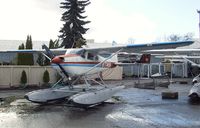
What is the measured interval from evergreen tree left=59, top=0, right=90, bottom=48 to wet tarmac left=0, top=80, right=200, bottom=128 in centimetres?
2172

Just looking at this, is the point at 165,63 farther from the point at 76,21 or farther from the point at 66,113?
the point at 66,113

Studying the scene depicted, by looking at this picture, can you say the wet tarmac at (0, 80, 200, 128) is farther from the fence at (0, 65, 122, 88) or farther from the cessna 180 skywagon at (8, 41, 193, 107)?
the fence at (0, 65, 122, 88)

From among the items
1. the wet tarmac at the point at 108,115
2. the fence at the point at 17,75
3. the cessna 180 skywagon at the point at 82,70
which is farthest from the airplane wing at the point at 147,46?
the fence at the point at 17,75

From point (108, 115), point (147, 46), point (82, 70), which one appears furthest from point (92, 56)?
point (108, 115)

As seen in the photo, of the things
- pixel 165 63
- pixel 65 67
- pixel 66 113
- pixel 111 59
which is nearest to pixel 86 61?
pixel 65 67

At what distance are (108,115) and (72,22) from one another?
2558 centimetres

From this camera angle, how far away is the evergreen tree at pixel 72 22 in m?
35.7

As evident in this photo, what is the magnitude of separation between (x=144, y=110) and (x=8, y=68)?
Result: 13.4 m

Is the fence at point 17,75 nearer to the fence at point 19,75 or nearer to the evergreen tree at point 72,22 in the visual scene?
the fence at point 19,75

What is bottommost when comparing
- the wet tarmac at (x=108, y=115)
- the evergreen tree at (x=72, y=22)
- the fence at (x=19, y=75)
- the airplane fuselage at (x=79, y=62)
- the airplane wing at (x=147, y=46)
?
the wet tarmac at (x=108, y=115)

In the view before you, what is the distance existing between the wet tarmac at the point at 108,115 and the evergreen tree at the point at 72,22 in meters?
21.7

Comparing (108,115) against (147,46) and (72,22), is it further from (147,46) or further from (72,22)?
(72,22)

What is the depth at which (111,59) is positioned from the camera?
17.2 meters

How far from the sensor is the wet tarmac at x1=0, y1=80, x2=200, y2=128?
32.1ft
